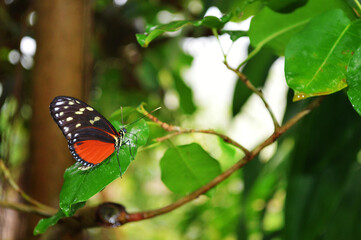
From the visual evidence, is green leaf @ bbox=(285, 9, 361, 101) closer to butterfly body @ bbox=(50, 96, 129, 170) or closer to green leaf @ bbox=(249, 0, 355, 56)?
green leaf @ bbox=(249, 0, 355, 56)

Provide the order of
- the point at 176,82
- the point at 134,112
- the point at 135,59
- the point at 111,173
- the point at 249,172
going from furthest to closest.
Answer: the point at 135,59
the point at 176,82
the point at 249,172
the point at 134,112
the point at 111,173

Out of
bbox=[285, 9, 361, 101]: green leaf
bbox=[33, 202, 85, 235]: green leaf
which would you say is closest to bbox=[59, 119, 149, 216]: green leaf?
bbox=[33, 202, 85, 235]: green leaf

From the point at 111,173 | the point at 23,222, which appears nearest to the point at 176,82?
the point at 23,222

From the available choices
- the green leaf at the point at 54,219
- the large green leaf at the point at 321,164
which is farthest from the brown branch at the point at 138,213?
the large green leaf at the point at 321,164

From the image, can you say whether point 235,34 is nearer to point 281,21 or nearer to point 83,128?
point 281,21

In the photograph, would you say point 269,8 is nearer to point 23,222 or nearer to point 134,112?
point 134,112

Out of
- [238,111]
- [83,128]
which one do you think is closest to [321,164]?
[238,111]
